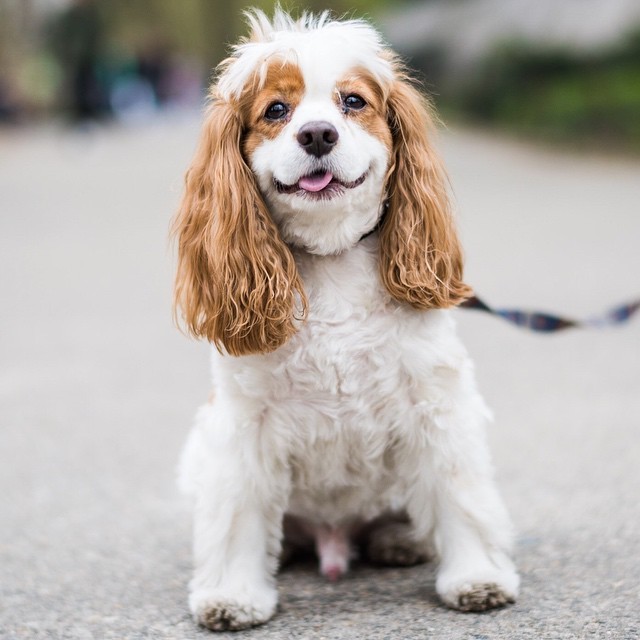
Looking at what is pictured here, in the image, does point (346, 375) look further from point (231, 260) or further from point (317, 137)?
point (317, 137)

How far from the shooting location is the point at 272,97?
3395 mm

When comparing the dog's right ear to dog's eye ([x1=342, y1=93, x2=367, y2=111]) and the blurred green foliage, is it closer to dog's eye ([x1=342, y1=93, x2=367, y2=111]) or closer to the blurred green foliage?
dog's eye ([x1=342, y1=93, x2=367, y2=111])

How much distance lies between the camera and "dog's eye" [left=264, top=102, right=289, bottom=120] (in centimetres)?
340

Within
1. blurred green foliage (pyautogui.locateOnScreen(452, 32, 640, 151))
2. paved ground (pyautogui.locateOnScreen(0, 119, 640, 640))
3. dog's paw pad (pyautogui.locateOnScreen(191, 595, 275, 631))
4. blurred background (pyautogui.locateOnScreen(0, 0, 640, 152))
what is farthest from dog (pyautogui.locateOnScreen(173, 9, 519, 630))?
blurred green foliage (pyautogui.locateOnScreen(452, 32, 640, 151))

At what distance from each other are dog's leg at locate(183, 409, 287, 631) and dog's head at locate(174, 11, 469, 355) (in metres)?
0.37

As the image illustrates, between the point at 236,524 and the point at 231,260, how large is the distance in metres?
0.86

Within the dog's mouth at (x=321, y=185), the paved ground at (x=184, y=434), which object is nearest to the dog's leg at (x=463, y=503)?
the paved ground at (x=184, y=434)

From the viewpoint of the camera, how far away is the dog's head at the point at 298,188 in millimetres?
3334

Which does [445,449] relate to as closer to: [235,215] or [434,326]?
[434,326]

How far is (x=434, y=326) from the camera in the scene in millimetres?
3443

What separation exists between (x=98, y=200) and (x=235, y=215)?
43.5ft

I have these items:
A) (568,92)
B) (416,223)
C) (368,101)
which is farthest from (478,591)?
(568,92)

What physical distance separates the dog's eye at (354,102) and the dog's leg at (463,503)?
3.24ft

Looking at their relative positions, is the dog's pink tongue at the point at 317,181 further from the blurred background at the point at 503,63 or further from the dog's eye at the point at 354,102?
the blurred background at the point at 503,63
